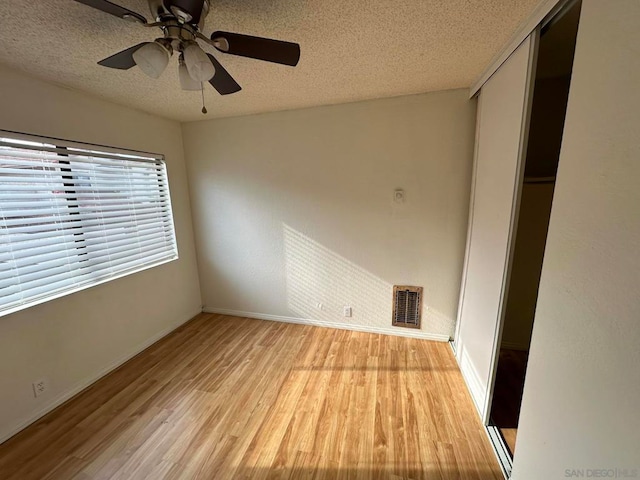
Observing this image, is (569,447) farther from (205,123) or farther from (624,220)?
(205,123)

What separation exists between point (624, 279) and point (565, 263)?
0.27 metres

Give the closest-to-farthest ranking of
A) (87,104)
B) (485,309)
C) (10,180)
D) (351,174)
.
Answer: (10,180)
(485,309)
(87,104)
(351,174)

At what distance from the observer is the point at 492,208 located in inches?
67.2

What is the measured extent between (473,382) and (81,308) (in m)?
3.08

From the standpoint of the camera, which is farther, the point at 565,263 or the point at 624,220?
the point at 565,263

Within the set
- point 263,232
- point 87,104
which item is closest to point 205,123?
point 87,104

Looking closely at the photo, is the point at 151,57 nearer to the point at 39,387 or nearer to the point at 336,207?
the point at 336,207

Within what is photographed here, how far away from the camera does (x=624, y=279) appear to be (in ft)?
2.41

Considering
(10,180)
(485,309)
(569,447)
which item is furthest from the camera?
(485,309)

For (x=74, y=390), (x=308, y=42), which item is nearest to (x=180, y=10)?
(x=308, y=42)

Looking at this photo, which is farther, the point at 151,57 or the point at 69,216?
the point at 69,216

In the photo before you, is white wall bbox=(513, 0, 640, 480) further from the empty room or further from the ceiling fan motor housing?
the ceiling fan motor housing

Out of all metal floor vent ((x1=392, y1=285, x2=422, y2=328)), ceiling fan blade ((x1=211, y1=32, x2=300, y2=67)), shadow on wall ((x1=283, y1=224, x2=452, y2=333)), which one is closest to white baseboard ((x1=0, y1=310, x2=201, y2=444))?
shadow on wall ((x1=283, y1=224, x2=452, y2=333))

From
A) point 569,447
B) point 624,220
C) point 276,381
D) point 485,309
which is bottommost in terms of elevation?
point 276,381
